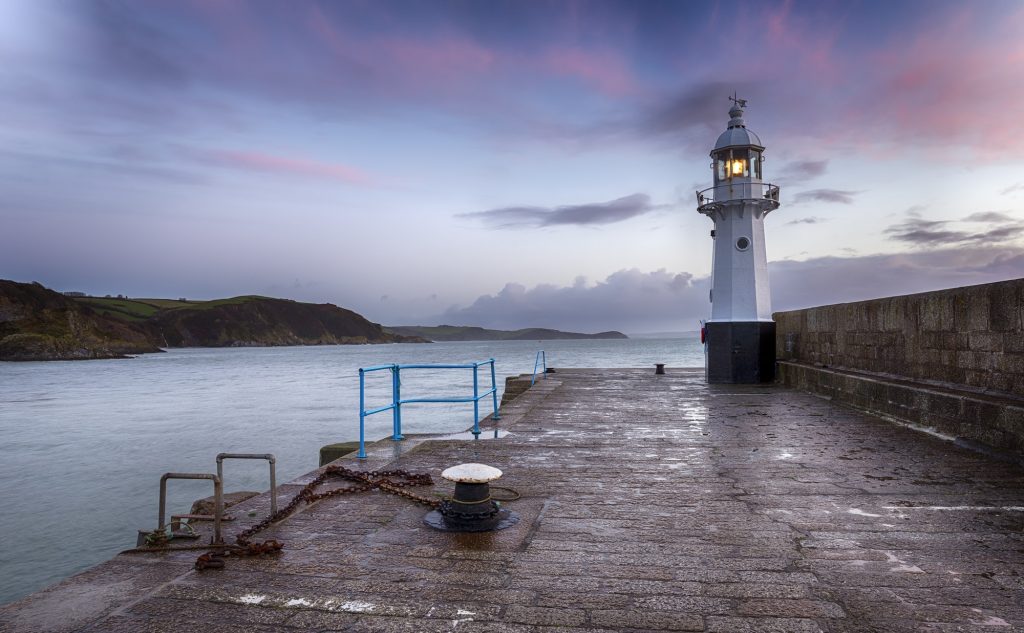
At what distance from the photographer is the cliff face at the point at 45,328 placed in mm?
79812

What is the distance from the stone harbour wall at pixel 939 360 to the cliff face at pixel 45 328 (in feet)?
320

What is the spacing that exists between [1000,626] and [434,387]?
40.3m

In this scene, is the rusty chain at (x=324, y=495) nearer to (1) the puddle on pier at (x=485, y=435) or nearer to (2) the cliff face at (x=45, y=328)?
(1) the puddle on pier at (x=485, y=435)

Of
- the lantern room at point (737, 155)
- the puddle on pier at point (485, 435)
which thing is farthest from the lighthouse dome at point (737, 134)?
the puddle on pier at point (485, 435)

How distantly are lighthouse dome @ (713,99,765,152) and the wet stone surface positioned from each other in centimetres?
1105

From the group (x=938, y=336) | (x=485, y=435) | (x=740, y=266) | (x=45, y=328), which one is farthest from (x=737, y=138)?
(x=45, y=328)

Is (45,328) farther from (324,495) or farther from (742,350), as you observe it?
(324,495)

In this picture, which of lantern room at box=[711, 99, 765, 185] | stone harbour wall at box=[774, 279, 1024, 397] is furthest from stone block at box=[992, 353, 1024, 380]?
lantern room at box=[711, 99, 765, 185]

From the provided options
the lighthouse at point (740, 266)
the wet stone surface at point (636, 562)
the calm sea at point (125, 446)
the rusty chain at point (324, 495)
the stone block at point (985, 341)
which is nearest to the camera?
the wet stone surface at point (636, 562)

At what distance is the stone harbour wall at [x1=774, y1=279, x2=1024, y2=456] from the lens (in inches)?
250

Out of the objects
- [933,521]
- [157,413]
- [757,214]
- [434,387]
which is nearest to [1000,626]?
[933,521]

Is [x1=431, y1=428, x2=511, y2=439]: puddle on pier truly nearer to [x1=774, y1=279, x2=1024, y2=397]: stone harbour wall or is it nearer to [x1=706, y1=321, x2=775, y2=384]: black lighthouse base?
[x1=774, y1=279, x2=1024, y2=397]: stone harbour wall

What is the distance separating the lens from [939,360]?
8070 mm

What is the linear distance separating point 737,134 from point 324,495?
14389 millimetres
